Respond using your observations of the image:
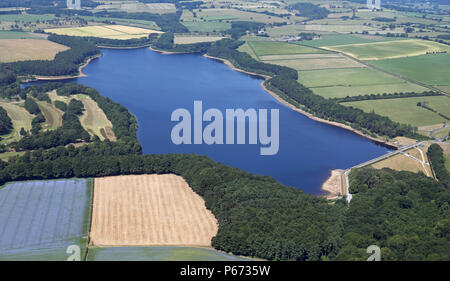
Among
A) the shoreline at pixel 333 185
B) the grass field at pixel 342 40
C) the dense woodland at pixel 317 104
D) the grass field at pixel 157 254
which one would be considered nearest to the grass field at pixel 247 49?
the dense woodland at pixel 317 104

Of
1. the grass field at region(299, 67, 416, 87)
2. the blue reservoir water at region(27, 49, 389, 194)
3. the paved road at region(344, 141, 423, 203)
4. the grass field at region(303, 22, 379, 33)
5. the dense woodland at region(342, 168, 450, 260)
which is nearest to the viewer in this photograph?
the dense woodland at region(342, 168, 450, 260)

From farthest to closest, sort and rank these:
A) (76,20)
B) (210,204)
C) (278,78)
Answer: (76,20) → (278,78) → (210,204)

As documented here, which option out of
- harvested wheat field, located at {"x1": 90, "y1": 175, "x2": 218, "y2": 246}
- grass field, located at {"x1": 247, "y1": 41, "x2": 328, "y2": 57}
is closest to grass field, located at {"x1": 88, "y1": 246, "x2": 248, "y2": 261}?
harvested wheat field, located at {"x1": 90, "y1": 175, "x2": 218, "y2": 246}

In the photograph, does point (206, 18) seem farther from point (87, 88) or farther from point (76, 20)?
point (87, 88)

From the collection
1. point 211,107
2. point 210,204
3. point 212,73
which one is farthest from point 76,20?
point 210,204

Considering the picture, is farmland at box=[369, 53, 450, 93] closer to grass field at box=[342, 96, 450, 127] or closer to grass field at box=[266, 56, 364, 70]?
grass field at box=[266, 56, 364, 70]

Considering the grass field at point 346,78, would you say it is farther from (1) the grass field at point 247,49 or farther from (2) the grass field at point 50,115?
(2) the grass field at point 50,115
